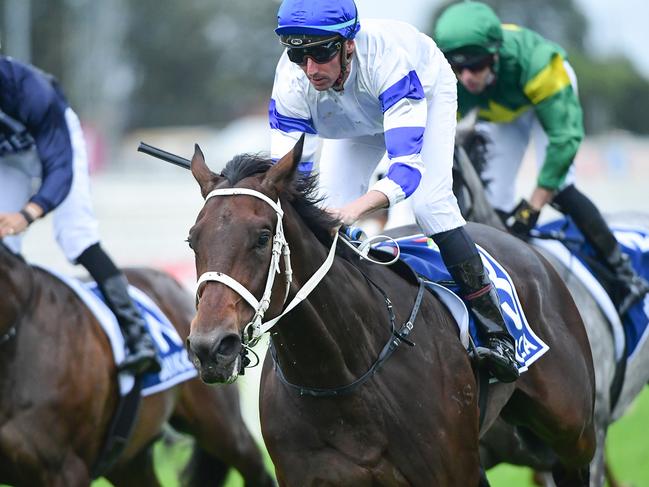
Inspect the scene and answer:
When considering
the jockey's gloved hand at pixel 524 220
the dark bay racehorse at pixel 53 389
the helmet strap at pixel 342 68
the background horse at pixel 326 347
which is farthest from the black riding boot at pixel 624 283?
the helmet strap at pixel 342 68

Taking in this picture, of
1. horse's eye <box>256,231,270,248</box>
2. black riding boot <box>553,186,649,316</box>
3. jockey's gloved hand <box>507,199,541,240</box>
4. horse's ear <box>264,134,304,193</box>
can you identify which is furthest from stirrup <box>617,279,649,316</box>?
horse's eye <box>256,231,270,248</box>

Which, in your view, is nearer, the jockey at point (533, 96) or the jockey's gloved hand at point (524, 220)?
the jockey at point (533, 96)

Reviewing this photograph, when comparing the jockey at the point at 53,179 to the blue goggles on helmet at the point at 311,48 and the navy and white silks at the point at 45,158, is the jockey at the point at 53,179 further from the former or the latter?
the blue goggles on helmet at the point at 311,48

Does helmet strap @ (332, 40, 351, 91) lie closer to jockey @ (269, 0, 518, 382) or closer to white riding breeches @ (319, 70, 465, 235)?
jockey @ (269, 0, 518, 382)

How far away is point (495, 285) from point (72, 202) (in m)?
2.27

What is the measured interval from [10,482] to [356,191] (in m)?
2.00

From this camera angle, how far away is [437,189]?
14.9 feet

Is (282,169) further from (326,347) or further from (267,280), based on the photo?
(326,347)

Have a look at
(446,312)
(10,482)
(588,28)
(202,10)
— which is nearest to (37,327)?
(10,482)

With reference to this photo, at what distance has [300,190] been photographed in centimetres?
401

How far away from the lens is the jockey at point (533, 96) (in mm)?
6059

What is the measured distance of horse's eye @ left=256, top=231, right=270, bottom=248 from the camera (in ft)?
12.0

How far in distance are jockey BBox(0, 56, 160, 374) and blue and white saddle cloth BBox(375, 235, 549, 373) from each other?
167 cm

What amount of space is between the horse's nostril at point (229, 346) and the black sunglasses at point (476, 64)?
9.89 feet
